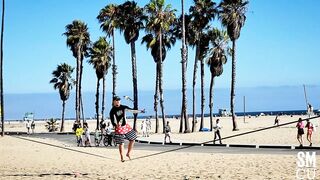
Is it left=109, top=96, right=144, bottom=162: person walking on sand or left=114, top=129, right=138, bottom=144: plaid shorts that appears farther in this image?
left=114, top=129, right=138, bottom=144: plaid shorts

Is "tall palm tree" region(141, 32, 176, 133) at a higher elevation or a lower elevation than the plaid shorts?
higher

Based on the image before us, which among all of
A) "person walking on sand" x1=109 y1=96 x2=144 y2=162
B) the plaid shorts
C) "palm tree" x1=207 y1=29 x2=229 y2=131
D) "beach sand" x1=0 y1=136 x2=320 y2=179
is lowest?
"beach sand" x1=0 y1=136 x2=320 y2=179

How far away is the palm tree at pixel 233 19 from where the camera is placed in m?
47.5

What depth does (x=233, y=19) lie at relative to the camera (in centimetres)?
4800

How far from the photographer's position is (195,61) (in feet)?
166

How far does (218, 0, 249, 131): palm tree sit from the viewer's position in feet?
156

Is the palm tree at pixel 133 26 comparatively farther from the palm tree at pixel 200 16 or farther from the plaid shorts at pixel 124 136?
the plaid shorts at pixel 124 136

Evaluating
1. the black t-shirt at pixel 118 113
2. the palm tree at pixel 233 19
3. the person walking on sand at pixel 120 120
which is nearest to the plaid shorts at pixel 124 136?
the person walking on sand at pixel 120 120

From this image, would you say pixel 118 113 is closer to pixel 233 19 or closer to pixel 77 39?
pixel 233 19

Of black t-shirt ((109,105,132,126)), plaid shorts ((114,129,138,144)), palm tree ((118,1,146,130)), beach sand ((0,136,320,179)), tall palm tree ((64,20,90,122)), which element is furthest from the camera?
tall palm tree ((64,20,90,122))

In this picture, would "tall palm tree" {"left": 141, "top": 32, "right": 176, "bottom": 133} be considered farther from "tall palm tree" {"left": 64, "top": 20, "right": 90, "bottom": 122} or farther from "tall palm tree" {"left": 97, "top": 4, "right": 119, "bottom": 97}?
"tall palm tree" {"left": 64, "top": 20, "right": 90, "bottom": 122}

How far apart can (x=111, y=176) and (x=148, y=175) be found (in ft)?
3.91

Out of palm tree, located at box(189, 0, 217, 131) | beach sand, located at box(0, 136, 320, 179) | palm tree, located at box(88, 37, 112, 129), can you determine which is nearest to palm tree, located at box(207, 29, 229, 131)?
palm tree, located at box(189, 0, 217, 131)

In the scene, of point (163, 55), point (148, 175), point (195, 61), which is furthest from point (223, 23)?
point (148, 175)
